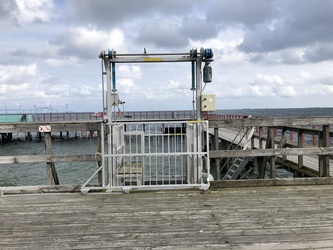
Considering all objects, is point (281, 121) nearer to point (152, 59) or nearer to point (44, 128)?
point (152, 59)

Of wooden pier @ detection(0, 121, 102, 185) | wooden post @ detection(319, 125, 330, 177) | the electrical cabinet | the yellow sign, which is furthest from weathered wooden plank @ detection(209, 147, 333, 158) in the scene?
wooden pier @ detection(0, 121, 102, 185)

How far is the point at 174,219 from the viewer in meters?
4.08

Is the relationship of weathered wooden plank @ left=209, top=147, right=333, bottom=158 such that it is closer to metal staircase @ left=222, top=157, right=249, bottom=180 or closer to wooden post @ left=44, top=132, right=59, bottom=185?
wooden post @ left=44, top=132, right=59, bottom=185

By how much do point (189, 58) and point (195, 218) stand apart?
127 inches

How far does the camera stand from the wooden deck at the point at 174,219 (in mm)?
3386

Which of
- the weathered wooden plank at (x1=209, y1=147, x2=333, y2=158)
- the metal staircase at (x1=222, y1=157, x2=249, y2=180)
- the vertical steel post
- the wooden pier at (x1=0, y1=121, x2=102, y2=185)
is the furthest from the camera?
the metal staircase at (x1=222, y1=157, x2=249, y2=180)

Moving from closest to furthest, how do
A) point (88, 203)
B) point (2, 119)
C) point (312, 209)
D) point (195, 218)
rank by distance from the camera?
point (195, 218) < point (312, 209) < point (88, 203) < point (2, 119)

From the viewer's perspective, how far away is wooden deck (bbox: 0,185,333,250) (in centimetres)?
339

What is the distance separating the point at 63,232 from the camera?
3.72m

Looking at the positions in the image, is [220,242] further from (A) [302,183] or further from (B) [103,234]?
(A) [302,183]

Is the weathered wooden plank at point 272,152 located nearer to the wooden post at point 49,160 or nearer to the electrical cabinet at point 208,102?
the electrical cabinet at point 208,102

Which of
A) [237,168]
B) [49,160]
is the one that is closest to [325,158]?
[49,160]

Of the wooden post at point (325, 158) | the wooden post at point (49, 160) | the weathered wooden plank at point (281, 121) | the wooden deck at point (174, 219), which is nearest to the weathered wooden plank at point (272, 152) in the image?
the wooden post at point (325, 158)

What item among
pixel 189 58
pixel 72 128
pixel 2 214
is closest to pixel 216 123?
pixel 189 58
